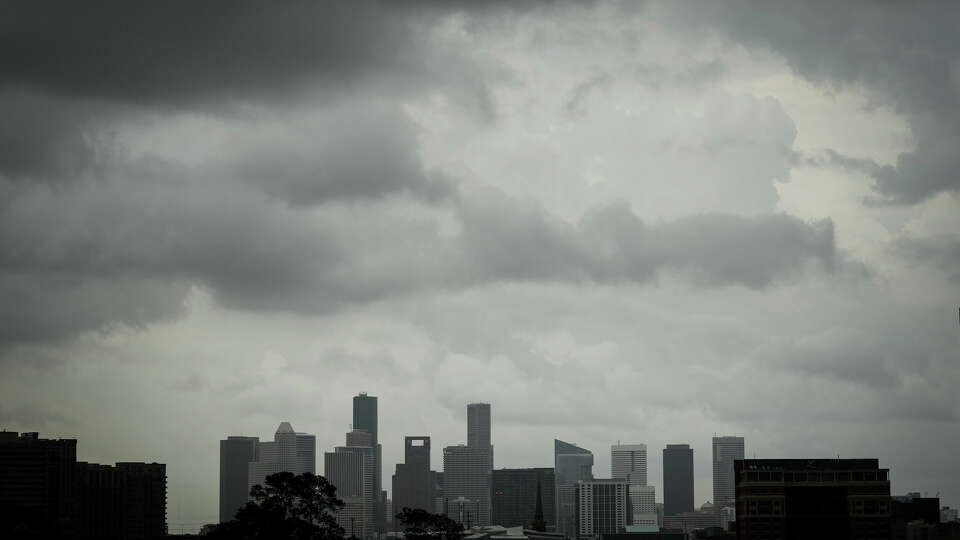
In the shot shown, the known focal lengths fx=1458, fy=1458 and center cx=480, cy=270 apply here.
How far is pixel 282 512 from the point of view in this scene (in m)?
188

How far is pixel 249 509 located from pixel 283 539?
8207 mm

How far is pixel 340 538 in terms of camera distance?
197500 mm

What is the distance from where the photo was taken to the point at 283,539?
182 metres

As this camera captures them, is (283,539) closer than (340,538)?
Yes

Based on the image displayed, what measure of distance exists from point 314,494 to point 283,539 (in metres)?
14.7

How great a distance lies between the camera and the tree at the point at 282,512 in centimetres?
18188

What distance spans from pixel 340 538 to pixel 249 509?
618 inches

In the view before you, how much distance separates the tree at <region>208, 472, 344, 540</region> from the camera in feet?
597

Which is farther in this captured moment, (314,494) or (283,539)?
(314,494)

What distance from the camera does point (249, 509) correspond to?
188 m

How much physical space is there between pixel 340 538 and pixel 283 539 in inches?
667

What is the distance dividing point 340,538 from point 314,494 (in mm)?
7234
